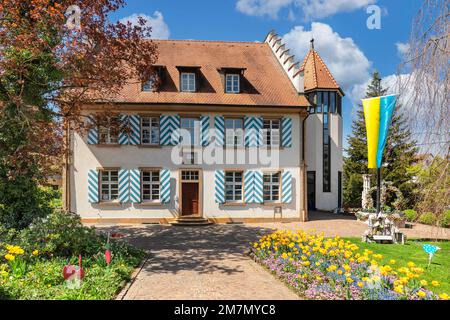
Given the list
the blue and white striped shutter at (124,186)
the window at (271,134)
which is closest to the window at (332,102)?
the window at (271,134)

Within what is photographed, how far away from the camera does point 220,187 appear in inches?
642

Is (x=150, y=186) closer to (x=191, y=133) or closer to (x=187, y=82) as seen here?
(x=191, y=133)

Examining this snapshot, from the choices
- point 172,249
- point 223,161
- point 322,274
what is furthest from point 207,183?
point 322,274

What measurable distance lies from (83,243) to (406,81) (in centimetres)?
846

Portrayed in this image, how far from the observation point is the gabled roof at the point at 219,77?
16.4m

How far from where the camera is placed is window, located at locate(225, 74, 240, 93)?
17.1m

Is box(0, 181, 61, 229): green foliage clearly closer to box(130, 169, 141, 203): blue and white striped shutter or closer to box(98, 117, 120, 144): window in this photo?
box(98, 117, 120, 144): window

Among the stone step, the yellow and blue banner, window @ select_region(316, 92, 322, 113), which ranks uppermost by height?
window @ select_region(316, 92, 322, 113)

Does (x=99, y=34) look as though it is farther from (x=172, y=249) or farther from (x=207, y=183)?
(x=207, y=183)

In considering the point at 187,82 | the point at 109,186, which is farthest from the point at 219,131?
the point at 109,186

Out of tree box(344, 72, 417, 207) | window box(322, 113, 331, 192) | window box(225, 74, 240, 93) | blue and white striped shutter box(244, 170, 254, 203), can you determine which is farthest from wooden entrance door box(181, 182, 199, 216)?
tree box(344, 72, 417, 207)

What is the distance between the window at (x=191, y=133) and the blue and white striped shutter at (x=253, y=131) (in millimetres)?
2668
